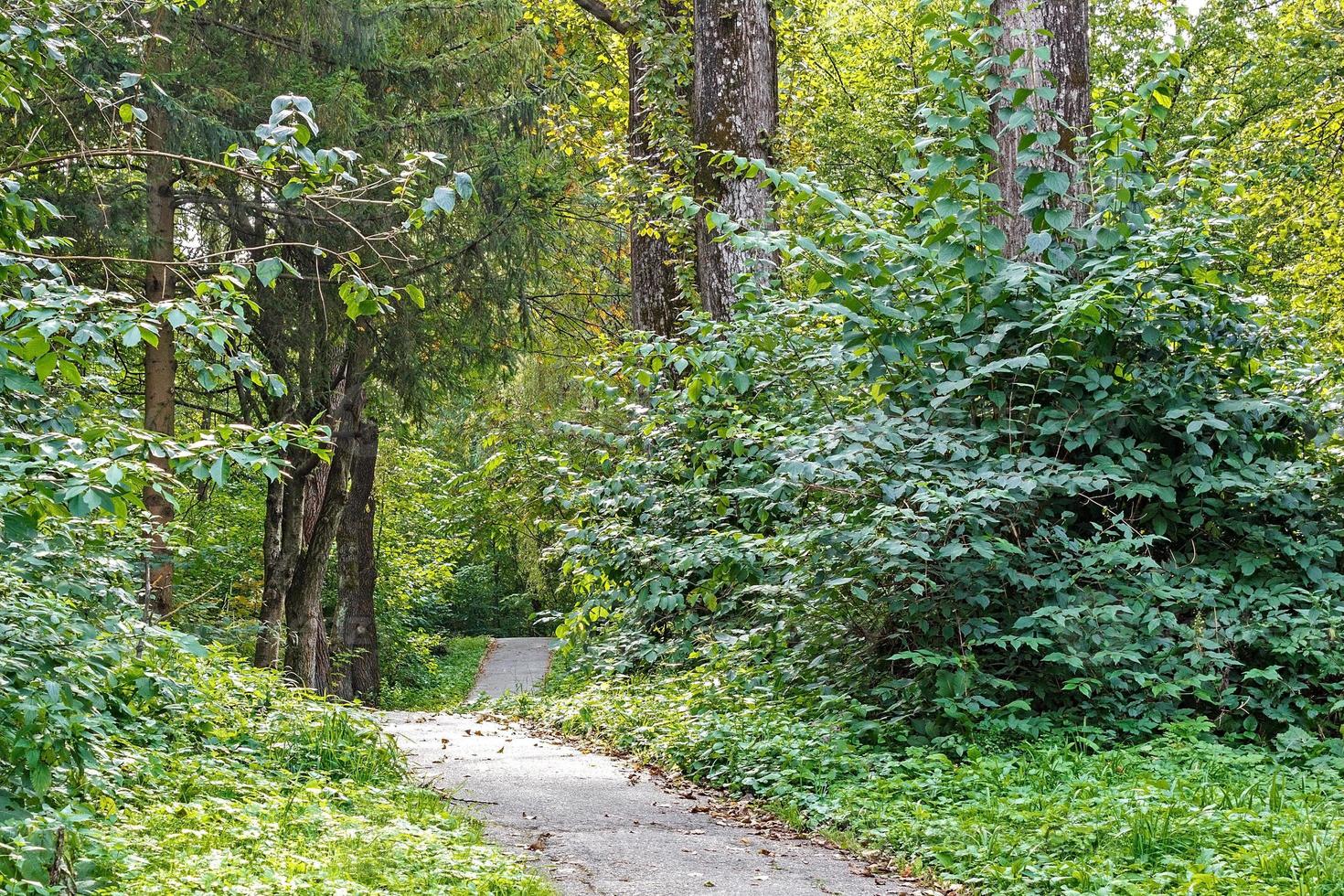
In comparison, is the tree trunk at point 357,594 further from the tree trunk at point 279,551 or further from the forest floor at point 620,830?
the forest floor at point 620,830

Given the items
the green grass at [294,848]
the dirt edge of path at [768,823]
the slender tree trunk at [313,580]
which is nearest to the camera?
the green grass at [294,848]

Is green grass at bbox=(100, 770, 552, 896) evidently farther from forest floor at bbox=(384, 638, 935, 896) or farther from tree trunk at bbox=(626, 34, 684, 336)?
tree trunk at bbox=(626, 34, 684, 336)

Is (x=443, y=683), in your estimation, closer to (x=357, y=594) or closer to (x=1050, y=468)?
(x=357, y=594)

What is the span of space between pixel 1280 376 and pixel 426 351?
9.24 meters

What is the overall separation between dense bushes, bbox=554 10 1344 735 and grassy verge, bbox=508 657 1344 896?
0.40 metres

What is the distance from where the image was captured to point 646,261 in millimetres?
12516

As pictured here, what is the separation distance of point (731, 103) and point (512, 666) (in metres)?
23.0

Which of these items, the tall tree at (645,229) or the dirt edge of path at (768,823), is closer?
the dirt edge of path at (768,823)

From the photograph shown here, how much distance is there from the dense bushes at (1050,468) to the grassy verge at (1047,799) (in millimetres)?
404

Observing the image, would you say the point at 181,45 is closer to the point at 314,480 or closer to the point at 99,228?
the point at 99,228

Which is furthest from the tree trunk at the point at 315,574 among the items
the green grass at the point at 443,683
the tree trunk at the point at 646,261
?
the tree trunk at the point at 646,261

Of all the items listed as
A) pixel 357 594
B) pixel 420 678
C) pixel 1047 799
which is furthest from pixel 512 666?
pixel 1047 799

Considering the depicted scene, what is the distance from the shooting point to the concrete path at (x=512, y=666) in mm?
26547

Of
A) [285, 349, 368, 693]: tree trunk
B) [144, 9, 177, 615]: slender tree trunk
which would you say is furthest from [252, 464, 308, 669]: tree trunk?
[144, 9, 177, 615]: slender tree trunk
